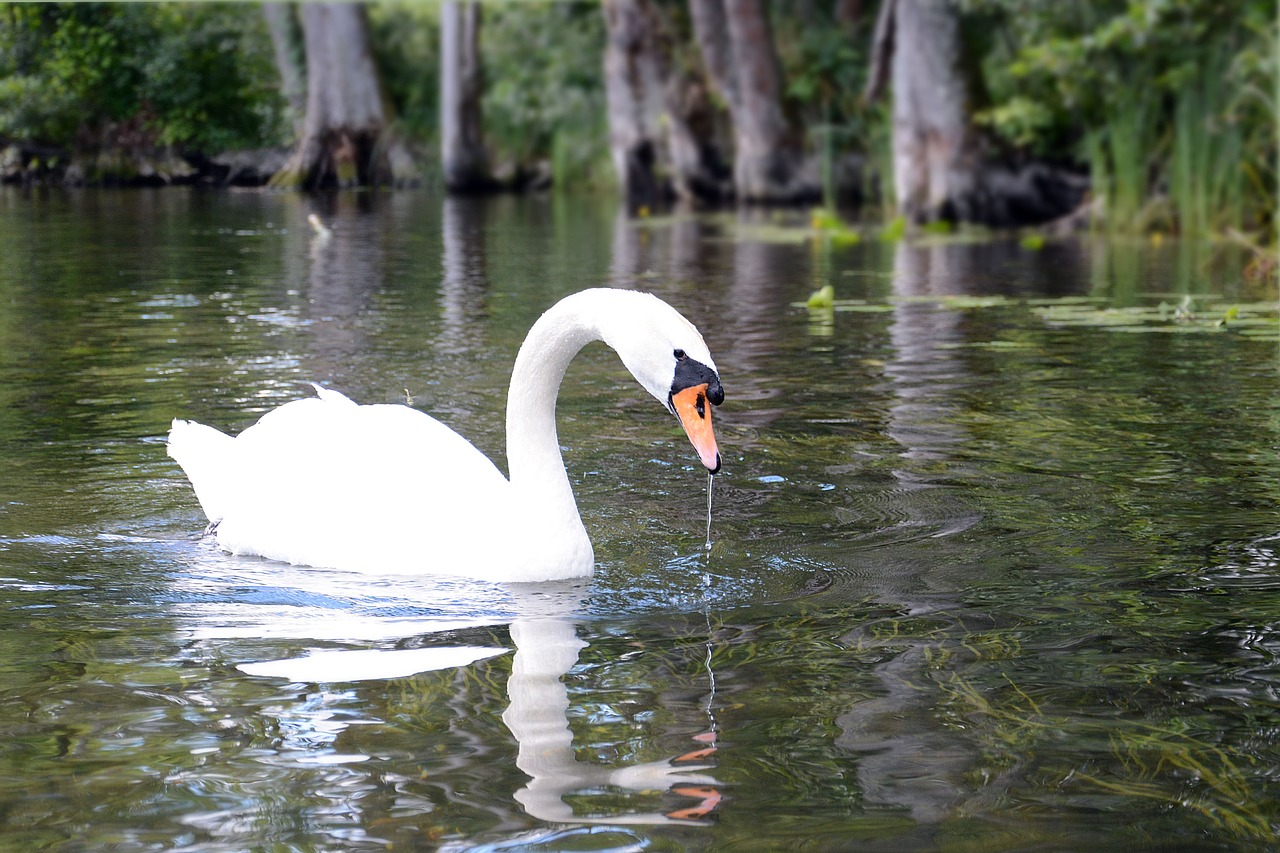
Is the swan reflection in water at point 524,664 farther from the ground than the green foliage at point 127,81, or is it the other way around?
the green foliage at point 127,81

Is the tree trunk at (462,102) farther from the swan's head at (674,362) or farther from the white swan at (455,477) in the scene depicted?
the swan's head at (674,362)

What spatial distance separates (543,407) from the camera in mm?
5598

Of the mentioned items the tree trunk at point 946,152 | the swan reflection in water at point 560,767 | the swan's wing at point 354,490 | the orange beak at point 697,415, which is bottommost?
the swan reflection in water at point 560,767

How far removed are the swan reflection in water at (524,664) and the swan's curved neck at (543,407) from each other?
30cm

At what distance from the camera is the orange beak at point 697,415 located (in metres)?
4.86

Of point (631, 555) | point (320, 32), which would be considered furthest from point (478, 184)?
point (631, 555)

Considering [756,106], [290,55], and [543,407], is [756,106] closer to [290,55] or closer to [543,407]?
[290,55]

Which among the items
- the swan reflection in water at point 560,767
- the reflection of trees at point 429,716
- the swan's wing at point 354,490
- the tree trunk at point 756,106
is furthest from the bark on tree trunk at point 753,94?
the swan reflection in water at point 560,767

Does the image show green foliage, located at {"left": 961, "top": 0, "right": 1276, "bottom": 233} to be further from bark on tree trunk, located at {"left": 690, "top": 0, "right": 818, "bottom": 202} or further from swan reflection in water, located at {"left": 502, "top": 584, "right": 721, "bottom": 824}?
swan reflection in water, located at {"left": 502, "top": 584, "right": 721, "bottom": 824}

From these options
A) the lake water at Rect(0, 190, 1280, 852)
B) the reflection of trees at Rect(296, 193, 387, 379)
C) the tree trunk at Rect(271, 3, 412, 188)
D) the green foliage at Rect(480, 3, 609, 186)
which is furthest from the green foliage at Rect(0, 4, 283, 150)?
the lake water at Rect(0, 190, 1280, 852)

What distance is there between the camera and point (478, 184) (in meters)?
37.8

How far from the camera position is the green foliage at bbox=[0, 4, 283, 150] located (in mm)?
31250

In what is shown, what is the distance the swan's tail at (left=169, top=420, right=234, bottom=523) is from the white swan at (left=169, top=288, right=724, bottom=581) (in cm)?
3

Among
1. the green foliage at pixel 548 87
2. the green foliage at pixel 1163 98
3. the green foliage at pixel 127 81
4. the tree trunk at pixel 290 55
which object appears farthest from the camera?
the green foliage at pixel 548 87
